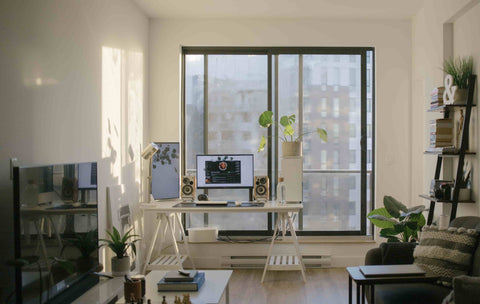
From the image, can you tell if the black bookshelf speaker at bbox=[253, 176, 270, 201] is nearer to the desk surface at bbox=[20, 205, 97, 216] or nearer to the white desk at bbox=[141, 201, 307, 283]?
the white desk at bbox=[141, 201, 307, 283]

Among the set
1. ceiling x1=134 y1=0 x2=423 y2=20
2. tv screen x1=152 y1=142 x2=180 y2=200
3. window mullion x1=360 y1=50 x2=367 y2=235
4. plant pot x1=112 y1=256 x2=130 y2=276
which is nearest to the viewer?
plant pot x1=112 y1=256 x2=130 y2=276

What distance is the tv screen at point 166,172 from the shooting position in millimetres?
5234

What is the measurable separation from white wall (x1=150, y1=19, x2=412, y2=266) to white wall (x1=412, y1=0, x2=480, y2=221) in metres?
0.14

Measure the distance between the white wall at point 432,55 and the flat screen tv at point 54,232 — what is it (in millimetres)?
2891

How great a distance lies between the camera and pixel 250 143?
18.8ft

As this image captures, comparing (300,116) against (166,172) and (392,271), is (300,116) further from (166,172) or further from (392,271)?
(392,271)

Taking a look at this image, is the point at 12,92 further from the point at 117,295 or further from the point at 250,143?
the point at 250,143

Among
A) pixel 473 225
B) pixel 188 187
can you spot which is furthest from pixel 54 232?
pixel 188 187

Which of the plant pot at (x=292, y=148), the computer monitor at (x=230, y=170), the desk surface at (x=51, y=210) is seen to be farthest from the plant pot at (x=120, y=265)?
the plant pot at (x=292, y=148)

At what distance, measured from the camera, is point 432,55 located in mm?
4809

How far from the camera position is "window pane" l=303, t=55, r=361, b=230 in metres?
5.68

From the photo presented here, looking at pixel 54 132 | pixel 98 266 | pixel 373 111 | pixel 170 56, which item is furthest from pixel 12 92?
pixel 373 111

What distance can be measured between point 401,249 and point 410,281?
1.88 ft

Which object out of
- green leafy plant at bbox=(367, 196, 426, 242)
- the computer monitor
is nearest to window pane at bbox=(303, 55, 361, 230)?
the computer monitor
